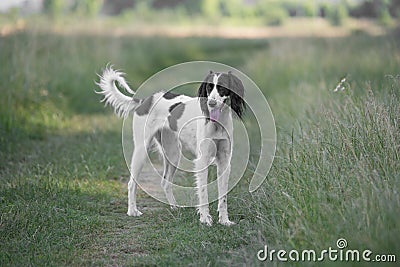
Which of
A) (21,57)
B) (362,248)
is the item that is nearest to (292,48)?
(21,57)

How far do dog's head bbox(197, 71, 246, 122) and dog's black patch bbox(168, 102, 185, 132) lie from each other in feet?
1.26

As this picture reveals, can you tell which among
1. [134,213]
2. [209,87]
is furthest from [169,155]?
[209,87]

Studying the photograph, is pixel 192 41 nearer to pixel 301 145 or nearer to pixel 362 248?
pixel 301 145

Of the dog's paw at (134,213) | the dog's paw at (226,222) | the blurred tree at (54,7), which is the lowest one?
the dog's paw at (134,213)

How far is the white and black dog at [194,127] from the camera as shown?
479cm

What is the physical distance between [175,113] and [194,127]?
28cm

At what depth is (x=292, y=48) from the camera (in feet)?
51.1

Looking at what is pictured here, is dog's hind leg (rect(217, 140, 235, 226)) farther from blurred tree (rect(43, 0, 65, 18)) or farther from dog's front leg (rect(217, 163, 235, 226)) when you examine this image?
blurred tree (rect(43, 0, 65, 18))

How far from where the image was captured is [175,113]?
529cm

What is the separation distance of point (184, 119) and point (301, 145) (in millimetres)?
1049

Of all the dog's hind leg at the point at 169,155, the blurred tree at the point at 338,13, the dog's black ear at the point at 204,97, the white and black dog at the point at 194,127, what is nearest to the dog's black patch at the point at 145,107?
the white and black dog at the point at 194,127

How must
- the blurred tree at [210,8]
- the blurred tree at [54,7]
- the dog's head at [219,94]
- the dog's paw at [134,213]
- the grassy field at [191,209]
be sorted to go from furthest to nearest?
the blurred tree at [210,8] → the blurred tree at [54,7] → the dog's paw at [134,213] → the dog's head at [219,94] → the grassy field at [191,209]

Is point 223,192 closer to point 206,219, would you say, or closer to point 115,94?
point 206,219

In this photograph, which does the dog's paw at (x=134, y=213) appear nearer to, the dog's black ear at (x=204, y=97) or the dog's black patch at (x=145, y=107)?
the dog's black patch at (x=145, y=107)
